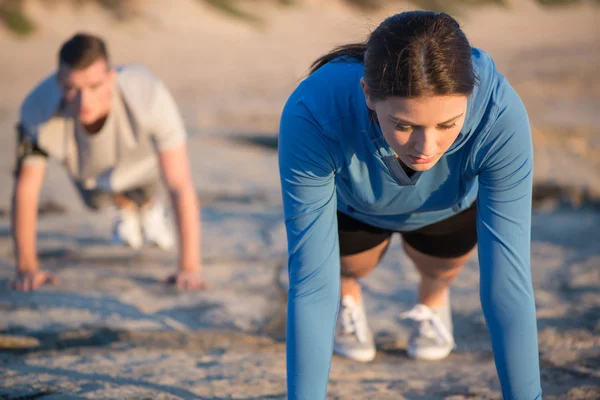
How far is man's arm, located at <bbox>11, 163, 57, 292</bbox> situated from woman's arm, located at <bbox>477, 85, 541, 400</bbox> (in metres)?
2.16

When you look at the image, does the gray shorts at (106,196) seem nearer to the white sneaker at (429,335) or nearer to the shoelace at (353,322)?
the shoelace at (353,322)

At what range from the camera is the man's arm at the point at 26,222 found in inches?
123

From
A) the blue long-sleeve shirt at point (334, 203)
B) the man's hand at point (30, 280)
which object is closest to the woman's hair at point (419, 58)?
the blue long-sleeve shirt at point (334, 203)

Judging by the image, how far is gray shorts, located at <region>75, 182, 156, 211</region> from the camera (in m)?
3.64

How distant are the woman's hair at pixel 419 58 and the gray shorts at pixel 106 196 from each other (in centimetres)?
243

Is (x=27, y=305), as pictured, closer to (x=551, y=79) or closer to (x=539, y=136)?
(x=539, y=136)

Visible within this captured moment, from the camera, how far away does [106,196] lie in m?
3.70

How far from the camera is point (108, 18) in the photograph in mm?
12609

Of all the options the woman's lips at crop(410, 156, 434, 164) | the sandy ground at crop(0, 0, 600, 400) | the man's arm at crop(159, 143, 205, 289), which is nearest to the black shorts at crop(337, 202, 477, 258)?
the sandy ground at crop(0, 0, 600, 400)

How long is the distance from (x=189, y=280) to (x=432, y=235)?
138 cm

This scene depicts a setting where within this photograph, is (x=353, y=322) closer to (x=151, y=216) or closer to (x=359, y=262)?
(x=359, y=262)

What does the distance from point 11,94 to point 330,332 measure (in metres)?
7.57

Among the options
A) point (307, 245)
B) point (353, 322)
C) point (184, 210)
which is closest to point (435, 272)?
point (353, 322)

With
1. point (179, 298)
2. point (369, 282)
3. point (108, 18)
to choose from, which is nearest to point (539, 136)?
point (369, 282)
